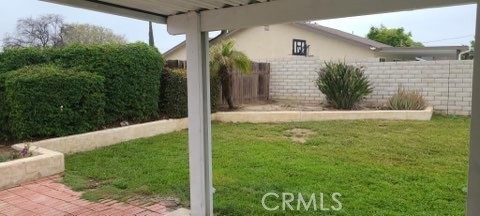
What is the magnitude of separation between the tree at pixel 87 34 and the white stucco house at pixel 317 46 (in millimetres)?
6198

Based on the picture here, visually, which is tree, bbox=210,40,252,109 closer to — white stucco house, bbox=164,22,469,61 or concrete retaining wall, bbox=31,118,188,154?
concrete retaining wall, bbox=31,118,188,154

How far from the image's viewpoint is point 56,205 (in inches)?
155

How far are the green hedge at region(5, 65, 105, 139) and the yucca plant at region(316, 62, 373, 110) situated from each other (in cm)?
594

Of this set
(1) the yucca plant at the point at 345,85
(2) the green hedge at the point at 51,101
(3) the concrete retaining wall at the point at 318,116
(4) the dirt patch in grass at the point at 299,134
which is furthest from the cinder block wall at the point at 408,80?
(2) the green hedge at the point at 51,101

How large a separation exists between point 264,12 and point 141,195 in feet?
8.24

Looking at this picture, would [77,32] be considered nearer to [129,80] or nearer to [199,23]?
[129,80]

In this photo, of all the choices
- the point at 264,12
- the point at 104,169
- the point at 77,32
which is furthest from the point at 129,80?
the point at 77,32

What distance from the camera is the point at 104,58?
7.18 metres

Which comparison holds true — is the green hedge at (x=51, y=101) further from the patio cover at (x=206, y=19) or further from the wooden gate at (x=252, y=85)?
the wooden gate at (x=252, y=85)

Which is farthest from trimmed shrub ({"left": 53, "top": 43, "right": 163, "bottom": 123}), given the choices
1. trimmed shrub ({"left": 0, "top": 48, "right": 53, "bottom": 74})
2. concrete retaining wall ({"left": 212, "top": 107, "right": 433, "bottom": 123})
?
concrete retaining wall ({"left": 212, "top": 107, "right": 433, "bottom": 123})

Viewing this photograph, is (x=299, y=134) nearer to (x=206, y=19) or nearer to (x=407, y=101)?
(x=407, y=101)

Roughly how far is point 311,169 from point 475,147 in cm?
311

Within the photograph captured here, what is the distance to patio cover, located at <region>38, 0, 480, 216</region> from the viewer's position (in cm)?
207

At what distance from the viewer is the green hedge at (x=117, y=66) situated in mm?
7094
